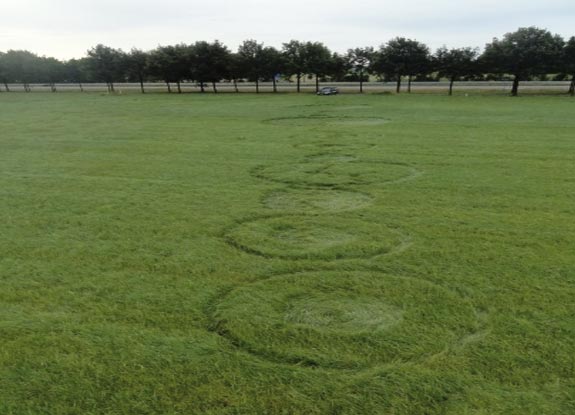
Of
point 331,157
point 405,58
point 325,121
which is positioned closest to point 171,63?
point 405,58

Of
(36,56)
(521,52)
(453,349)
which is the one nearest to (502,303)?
(453,349)

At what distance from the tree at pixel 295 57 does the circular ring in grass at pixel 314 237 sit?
40129 mm

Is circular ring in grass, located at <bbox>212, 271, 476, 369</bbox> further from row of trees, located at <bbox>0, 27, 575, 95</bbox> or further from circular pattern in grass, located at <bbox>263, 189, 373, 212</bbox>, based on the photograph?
row of trees, located at <bbox>0, 27, 575, 95</bbox>

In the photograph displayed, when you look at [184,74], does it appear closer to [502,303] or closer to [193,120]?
[193,120]

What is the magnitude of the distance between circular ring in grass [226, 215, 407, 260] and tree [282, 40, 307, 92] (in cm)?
4013

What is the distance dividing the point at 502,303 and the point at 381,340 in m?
1.24

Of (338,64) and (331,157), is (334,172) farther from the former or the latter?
(338,64)

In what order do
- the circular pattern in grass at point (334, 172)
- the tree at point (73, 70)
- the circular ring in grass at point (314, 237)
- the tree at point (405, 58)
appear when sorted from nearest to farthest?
the circular ring in grass at point (314, 237)
the circular pattern in grass at point (334, 172)
the tree at point (405, 58)
the tree at point (73, 70)

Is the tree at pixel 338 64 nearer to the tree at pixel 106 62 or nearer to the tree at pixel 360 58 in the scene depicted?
the tree at pixel 360 58

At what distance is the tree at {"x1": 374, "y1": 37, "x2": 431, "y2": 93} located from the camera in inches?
1626

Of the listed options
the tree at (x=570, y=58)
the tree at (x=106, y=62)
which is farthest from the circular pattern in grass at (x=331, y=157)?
the tree at (x=106, y=62)

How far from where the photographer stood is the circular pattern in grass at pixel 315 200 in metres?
6.91

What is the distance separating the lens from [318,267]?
190 inches

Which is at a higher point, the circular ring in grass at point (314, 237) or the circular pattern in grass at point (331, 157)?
the circular ring in grass at point (314, 237)
